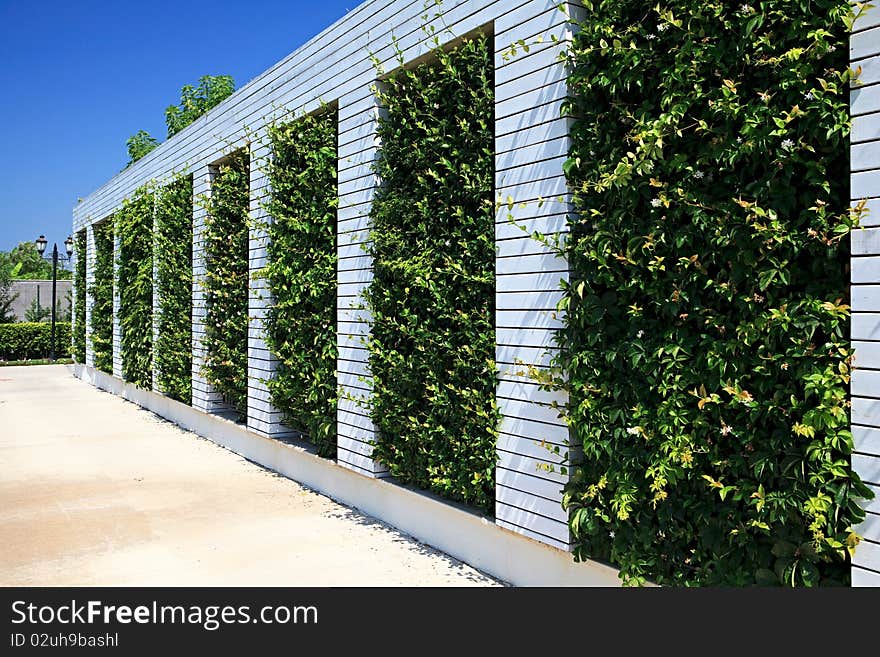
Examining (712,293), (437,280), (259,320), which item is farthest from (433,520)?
(259,320)

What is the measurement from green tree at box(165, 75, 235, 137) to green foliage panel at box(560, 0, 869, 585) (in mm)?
25346

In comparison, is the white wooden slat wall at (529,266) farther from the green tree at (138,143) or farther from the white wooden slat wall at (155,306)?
the green tree at (138,143)

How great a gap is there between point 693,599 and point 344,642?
1.48m

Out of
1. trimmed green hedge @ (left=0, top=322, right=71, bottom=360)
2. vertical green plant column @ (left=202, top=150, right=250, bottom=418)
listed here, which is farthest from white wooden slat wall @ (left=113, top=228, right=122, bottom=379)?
trimmed green hedge @ (left=0, top=322, right=71, bottom=360)

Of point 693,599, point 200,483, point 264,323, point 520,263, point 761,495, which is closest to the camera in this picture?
point 761,495

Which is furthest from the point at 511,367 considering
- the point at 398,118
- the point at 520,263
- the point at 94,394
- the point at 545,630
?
the point at 94,394

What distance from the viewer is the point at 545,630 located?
3328 mm

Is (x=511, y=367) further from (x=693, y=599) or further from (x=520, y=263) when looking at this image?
(x=693, y=599)

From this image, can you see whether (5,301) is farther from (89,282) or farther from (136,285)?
(136,285)

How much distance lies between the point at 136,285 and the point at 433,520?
8.30 metres

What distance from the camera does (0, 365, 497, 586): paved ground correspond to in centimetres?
453

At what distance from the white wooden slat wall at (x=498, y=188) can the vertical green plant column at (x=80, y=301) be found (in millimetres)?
8892

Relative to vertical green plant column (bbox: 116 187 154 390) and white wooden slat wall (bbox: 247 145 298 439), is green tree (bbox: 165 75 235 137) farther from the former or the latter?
white wooden slat wall (bbox: 247 145 298 439)

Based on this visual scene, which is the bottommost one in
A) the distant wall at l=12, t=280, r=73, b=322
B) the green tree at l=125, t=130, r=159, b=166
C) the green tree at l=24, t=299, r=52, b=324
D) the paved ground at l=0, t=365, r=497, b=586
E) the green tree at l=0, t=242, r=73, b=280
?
the paved ground at l=0, t=365, r=497, b=586
